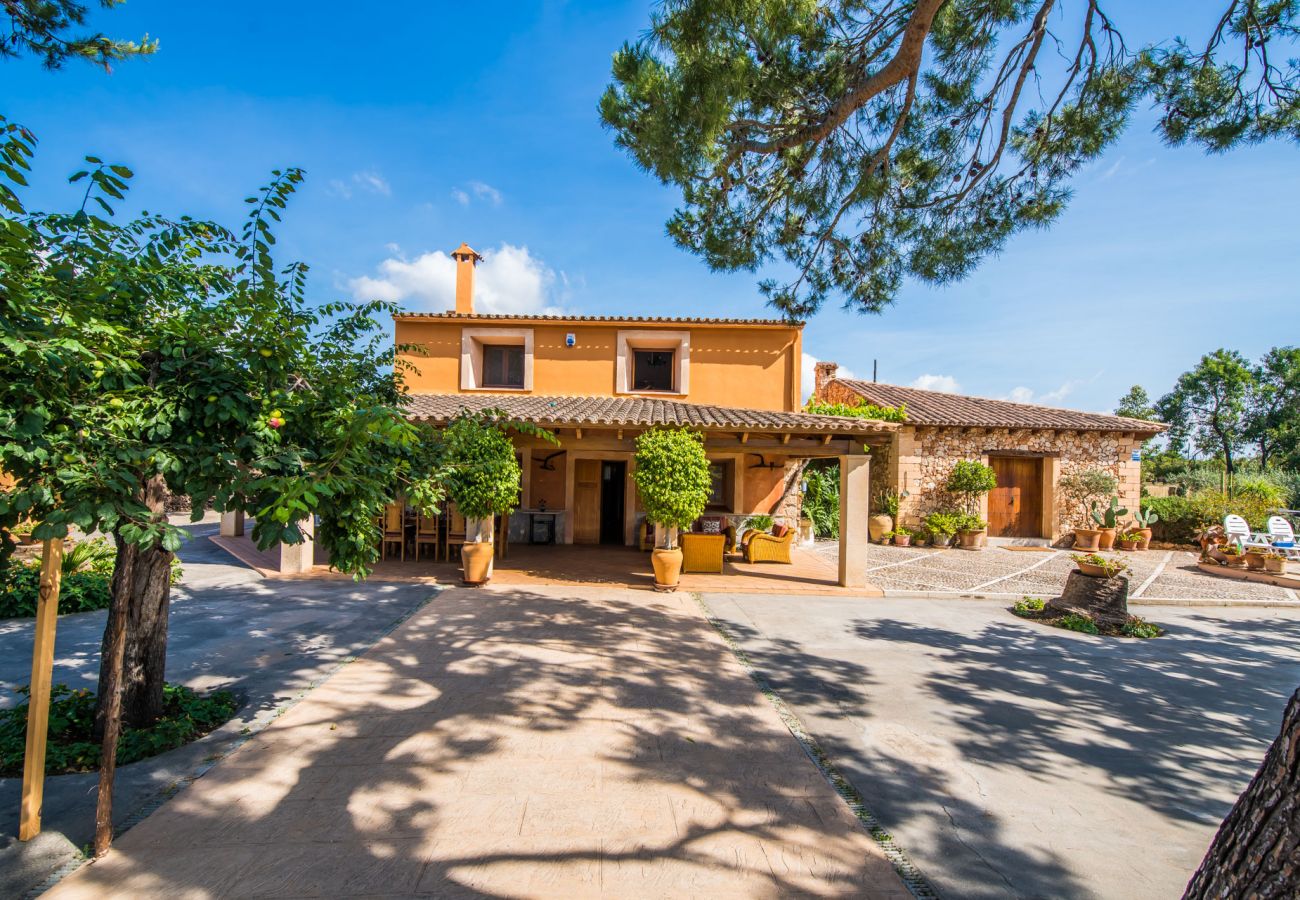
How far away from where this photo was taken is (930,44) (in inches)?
229

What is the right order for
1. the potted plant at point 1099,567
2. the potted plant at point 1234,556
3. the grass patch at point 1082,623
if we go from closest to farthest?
the grass patch at point 1082,623
the potted plant at point 1099,567
the potted plant at point 1234,556

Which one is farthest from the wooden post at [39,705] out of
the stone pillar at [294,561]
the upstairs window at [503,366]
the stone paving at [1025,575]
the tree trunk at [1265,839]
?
the upstairs window at [503,366]

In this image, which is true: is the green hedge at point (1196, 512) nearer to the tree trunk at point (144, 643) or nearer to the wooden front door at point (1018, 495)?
the wooden front door at point (1018, 495)

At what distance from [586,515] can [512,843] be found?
10.6 m

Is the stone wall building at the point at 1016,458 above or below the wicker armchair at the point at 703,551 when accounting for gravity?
above

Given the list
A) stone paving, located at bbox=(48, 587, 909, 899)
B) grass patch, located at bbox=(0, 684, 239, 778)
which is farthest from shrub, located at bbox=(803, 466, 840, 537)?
grass patch, located at bbox=(0, 684, 239, 778)

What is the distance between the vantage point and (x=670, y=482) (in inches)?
331

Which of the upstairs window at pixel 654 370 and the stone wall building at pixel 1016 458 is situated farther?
the stone wall building at pixel 1016 458

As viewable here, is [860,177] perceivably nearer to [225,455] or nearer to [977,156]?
[977,156]

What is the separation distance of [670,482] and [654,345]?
5.14m

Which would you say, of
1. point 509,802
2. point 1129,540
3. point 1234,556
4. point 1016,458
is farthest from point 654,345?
point 1129,540

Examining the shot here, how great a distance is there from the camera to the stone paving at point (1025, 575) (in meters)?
9.30

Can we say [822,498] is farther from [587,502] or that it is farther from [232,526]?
[232,526]

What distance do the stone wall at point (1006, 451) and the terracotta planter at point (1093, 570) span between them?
7311 mm
